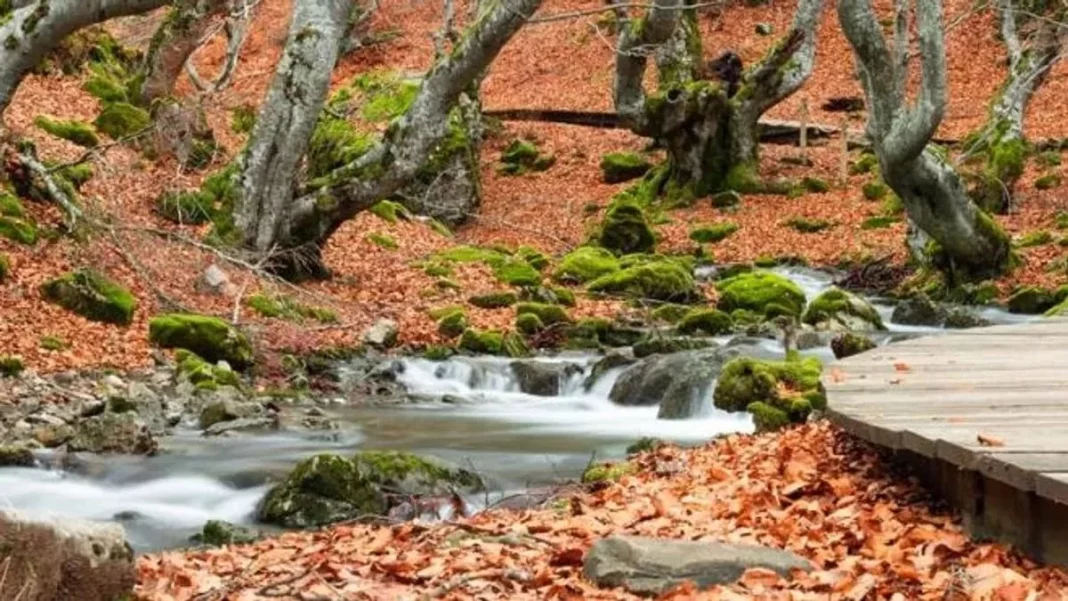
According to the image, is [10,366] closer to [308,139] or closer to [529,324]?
[308,139]

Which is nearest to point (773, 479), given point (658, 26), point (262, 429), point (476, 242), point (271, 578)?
point (271, 578)

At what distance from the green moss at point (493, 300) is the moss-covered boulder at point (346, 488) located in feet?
25.9

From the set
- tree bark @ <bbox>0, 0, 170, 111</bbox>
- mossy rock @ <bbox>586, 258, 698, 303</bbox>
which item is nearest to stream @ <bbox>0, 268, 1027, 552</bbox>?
tree bark @ <bbox>0, 0, 170, 111</bbox>

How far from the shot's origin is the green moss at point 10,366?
10336 mm

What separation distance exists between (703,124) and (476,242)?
4.75 meters

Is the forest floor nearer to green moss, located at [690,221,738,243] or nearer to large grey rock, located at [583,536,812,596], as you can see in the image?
large grey rock, located at [583,536,812,596]

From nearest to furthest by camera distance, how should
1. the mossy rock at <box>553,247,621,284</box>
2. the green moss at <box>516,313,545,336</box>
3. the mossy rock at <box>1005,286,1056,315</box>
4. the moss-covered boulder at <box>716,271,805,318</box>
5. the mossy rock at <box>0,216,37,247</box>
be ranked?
the mossy rock at <box>0,216,37,247</box>, the green moss at <box>516,313,545,336</box>, the mossy rock at <box>1005,286,1056,315</box>, the moss-covered boulder at <box>716,271,805,318</box>, the mossy rock at <box>553,247,621,284</box>

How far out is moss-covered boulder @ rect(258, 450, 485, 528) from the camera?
7.34 metres

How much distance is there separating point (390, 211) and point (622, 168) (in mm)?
6777

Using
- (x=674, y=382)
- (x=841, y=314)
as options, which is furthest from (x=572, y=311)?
(x=674, y=382)

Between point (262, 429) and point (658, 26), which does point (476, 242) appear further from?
point (262, 429)

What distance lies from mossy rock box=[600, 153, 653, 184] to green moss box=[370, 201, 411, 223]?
5700 millimetres

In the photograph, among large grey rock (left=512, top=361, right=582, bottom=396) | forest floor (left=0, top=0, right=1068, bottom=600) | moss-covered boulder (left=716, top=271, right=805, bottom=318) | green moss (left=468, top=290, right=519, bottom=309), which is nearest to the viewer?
forest floor (left=0, top=0, right=1068, bottom=600)

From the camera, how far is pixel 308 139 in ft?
47.3
